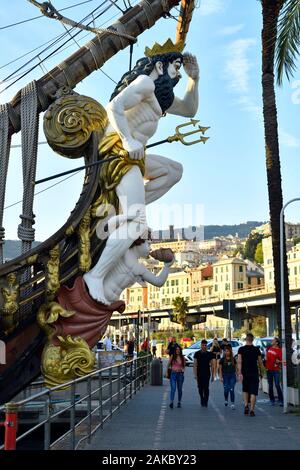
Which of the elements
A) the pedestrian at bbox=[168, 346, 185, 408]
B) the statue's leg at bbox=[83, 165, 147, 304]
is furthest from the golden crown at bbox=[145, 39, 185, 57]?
the pedestrian at bbox=[168, 346, 185, 408]

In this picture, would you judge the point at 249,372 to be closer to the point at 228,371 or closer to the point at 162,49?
the point at 228,371

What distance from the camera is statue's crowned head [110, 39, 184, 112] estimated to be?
13.2 m

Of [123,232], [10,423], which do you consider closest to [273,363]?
[123,232]

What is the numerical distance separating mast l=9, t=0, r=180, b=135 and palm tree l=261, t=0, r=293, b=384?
242 cm

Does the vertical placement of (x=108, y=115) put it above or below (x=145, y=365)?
above

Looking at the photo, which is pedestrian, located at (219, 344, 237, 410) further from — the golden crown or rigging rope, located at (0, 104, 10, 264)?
the golden crown

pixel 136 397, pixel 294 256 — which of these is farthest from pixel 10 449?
pixel 294 256

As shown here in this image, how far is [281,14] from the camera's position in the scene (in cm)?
1608

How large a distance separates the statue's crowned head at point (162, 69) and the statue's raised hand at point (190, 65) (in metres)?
0.35

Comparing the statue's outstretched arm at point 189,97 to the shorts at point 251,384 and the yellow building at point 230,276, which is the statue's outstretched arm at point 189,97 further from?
the yellow building at point 230,276

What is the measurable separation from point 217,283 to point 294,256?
80.0 ft

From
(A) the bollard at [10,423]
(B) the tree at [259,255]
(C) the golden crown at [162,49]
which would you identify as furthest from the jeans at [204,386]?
(B) the tree at [259,255]
